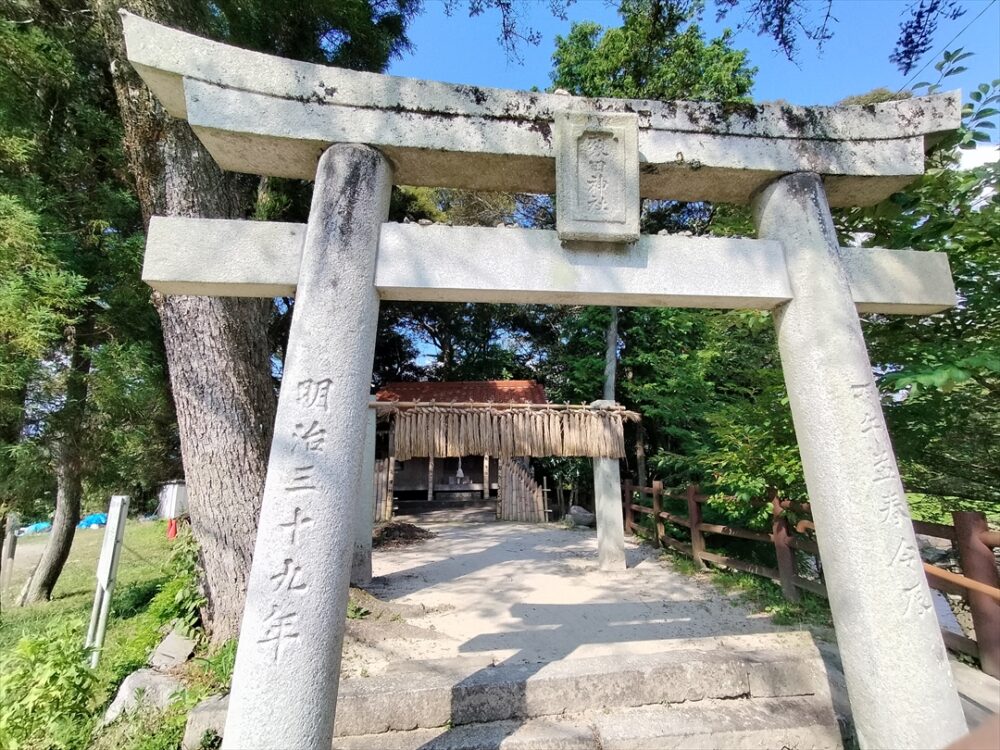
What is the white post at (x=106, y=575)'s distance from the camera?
11.9ft

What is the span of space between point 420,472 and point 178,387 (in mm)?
12779

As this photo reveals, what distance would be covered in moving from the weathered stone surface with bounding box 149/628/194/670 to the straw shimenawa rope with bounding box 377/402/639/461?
4.50 metres

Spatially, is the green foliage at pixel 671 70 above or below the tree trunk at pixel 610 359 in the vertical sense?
above

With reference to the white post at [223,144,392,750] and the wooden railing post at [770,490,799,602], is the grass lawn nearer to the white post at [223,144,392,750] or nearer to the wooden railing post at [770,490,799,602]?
the white post at [223,144,392,750]

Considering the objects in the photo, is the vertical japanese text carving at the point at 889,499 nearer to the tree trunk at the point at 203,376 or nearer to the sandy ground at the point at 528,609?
the sandy ground at the point at 528,609

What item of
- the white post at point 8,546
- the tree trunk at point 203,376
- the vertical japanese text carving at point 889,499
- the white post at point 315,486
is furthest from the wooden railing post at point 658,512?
the white post at point 8,546

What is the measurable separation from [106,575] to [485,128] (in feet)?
→ 14.4

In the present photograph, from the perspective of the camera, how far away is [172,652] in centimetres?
361

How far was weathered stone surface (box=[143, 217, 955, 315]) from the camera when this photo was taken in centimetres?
222

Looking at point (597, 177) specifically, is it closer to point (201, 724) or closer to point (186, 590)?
point (201, 724)

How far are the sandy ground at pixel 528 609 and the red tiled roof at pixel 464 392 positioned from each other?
19.7 ft

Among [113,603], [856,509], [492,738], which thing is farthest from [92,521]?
[856,509]

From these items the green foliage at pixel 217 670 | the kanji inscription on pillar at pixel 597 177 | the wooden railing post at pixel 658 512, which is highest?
the kanji inscription on pillar at pixel 597 177

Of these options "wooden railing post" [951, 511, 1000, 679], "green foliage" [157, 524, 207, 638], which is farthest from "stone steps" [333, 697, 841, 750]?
"green foliage" [157, 524, 207, 638]
